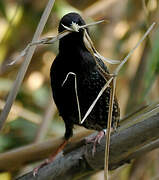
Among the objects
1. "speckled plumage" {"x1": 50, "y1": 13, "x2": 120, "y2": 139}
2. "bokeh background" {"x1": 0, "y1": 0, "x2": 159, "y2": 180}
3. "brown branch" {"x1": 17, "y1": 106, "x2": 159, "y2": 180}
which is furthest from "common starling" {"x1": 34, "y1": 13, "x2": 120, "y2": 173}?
"bokeh background" {"x1": 0, "y1": 0, "x2": 159, "y2": 180}

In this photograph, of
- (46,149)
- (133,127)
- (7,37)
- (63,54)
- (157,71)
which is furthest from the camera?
(7,37)

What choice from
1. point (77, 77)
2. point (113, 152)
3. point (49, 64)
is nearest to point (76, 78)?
point (77, 77)

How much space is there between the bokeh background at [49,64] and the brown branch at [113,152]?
3.50 ft

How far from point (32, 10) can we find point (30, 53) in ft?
6.12

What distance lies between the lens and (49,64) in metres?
3.66

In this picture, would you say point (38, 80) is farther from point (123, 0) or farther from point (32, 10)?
point (123, 0)

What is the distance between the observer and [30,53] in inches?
69.4

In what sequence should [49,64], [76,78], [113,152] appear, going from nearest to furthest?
1. [113,152]
2. [76,78]
3. [49,64]

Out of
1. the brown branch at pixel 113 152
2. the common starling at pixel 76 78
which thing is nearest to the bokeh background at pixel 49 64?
the common starling at pixel 76 78

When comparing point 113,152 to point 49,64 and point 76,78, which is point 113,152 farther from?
point 49,64

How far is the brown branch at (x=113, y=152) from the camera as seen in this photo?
1.66 metres

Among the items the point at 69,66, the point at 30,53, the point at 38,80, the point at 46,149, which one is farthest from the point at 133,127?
the point at 38,80

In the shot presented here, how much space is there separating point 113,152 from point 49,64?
1966 millimetres

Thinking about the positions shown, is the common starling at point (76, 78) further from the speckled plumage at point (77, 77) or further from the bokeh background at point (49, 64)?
the bokeh background at point (49, 64)
